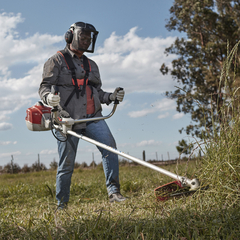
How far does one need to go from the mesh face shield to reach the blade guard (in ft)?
3.35

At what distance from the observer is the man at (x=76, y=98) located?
359cm

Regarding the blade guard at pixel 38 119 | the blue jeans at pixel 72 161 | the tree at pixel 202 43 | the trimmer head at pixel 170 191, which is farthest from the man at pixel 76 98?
the tree at pixel 202 43

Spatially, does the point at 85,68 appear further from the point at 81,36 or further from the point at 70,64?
the point at 81,36

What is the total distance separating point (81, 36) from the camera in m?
3.76

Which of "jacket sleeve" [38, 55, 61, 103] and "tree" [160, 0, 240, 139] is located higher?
"tree" [160, 0, 240, 139]

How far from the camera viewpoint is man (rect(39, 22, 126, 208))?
3.59m

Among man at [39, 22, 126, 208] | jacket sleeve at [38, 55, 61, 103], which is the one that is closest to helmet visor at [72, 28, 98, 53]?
man at [39, 22, 126, 208]

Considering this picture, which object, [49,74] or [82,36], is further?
[82,36]

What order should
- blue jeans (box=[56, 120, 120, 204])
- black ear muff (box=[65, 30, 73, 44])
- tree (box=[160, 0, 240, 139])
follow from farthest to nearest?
tree (box=[160, 0, 240, 139])
black ear muff (box=[65, 30, 73, 44])
blue jeans (box=[56, 120, 120, 204])

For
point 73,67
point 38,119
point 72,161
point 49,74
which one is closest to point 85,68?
point 73,67

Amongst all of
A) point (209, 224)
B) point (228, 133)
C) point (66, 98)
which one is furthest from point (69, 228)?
point (66, 98)

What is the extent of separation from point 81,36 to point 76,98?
0.88m

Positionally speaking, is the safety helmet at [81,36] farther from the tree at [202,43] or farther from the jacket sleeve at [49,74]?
the tree at [202,43]

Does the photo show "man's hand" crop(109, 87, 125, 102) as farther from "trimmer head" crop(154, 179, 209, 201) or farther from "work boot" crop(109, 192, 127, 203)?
"trimmer head" crop(154, 179, 209, 201)
